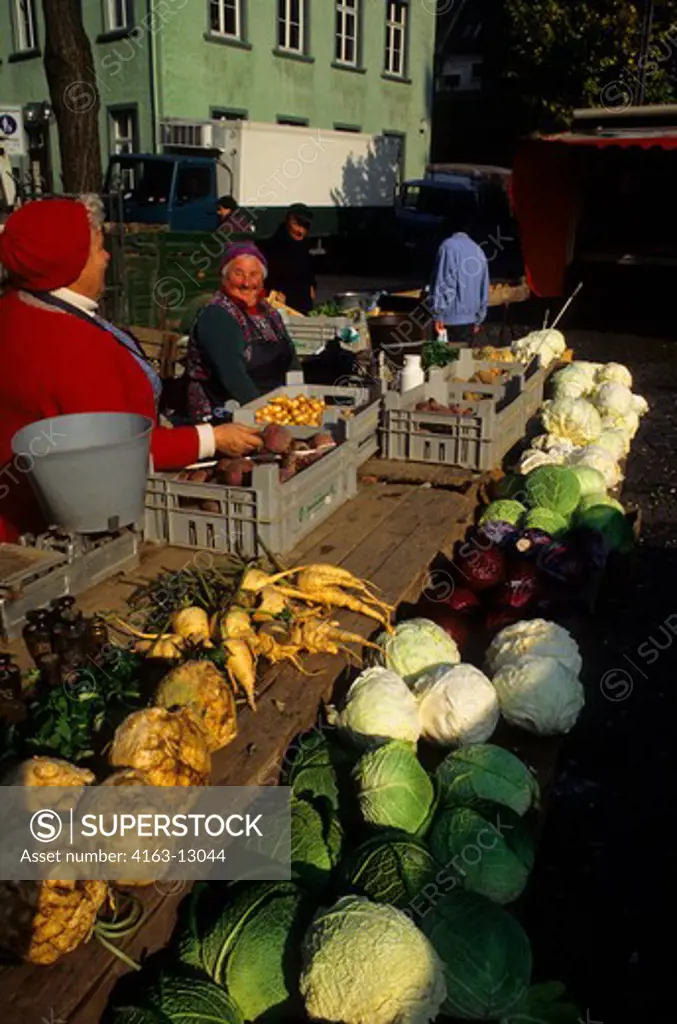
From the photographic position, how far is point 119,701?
2641 mm

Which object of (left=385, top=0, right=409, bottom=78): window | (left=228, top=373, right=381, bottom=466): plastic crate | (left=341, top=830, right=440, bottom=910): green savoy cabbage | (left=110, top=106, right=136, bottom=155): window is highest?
(left=385, top=0, right=409, bottom=78): window

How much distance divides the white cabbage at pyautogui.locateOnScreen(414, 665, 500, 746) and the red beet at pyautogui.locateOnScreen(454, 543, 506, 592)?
1129 millimetres

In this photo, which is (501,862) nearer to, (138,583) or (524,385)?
(138,583)

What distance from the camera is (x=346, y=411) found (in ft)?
16.3

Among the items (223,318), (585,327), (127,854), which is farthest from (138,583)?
(585,327)

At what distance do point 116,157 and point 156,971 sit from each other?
58.1 feet

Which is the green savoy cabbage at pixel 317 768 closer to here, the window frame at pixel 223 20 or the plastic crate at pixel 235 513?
the plastic crate at pixel 235 513

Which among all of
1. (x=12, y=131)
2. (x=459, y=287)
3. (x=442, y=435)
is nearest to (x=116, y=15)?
(x=12, y=131)

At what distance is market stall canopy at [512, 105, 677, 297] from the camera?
523 inches

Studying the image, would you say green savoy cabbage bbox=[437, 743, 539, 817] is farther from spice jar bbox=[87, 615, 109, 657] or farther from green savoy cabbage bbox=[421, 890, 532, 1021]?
spice jar bbox=[87, 615, 109, 657]

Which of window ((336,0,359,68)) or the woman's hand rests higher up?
window ((336,0,359,68))

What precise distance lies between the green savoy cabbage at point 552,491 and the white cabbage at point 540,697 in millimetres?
1796

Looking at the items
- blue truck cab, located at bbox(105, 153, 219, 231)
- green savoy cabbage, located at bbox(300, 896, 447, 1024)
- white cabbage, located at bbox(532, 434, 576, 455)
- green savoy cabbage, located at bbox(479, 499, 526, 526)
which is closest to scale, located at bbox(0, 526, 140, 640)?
green savoy cabbage, located at bbox(300, 896, 447, 1024)

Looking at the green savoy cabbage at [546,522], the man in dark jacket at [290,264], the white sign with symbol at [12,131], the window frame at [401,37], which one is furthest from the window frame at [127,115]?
the green savoy cabbage at [546,522]
